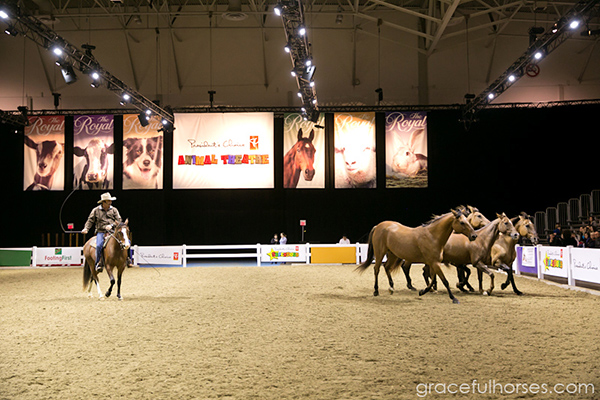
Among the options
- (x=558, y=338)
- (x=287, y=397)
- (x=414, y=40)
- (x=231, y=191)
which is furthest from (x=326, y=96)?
(x=287, y=397)

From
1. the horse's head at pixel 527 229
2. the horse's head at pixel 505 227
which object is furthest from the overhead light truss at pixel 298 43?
the horse's head at pixel 527 229

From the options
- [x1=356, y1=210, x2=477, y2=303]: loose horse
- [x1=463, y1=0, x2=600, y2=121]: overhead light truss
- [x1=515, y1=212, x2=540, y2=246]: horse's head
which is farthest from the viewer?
[x1=463, y1=0, x2=600, y2=121]: overhead light truss

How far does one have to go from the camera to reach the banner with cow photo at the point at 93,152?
2286cm

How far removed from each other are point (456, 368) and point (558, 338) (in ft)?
6.81

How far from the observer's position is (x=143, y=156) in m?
22.7

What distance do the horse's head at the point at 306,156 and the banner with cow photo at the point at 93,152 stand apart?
9.15 m

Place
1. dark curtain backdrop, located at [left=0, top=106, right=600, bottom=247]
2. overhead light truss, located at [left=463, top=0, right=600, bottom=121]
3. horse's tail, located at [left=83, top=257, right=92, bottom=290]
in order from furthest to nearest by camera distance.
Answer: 1. dark curtain backdrop, located at [left=0, top=106, right=600, bottom=247]
2. overhead light truss, located at [left=463, top=0, right=600, bottom=121]
3. horse's tail, located at [left=83, top=257, right=92, bottom=290]

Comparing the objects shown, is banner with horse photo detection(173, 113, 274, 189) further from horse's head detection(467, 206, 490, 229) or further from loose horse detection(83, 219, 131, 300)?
horse's head detection(467, 206, 490, 229)

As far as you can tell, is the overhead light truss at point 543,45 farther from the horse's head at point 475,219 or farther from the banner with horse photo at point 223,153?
the banner with horse photo at point 223,153

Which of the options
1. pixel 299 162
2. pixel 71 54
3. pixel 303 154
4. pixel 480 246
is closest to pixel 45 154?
pixel 71 54

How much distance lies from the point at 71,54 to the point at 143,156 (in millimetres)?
7783

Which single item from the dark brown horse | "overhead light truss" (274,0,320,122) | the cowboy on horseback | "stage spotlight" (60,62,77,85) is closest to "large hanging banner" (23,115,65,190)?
"stage spotlight" (60,62,77,85)

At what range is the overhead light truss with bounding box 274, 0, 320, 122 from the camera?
13484 millimetres

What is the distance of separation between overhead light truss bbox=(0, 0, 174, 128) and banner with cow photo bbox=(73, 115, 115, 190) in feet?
11.5
